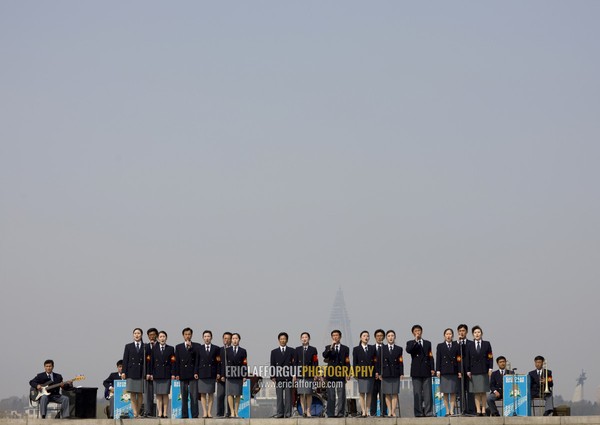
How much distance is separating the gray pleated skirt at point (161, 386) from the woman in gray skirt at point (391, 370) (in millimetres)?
6147

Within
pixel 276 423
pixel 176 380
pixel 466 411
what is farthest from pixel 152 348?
pixel 466 411

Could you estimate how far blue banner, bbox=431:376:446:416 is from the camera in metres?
36.3

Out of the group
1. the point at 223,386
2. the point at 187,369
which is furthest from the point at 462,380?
the point at 187,369

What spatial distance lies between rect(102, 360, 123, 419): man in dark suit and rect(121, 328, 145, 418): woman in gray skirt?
115cm

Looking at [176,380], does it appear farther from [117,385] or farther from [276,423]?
[276,423]

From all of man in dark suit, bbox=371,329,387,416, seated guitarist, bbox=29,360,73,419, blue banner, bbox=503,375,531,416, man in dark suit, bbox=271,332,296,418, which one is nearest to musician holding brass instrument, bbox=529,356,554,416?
blue banner, bbox=503,375,531,416

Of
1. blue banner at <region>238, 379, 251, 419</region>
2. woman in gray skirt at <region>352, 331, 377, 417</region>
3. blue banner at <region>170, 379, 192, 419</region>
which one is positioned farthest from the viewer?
blue banner at <region>238, 379, 251, 419</region>

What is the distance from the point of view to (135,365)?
35156mm

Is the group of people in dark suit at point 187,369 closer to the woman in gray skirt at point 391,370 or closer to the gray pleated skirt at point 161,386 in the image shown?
the gray pleated skirt at point 161,386

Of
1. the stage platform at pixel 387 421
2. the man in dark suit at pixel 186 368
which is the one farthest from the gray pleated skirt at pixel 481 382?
the man in dark suit at pixel 186 368

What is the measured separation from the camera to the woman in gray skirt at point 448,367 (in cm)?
3469

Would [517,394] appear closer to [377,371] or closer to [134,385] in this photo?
[377,371]

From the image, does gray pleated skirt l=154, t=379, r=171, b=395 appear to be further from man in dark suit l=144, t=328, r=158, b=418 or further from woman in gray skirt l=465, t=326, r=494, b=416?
woman in gray skirt l=465, t=326, r=494, b=416

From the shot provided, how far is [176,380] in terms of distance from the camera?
35.6 m
